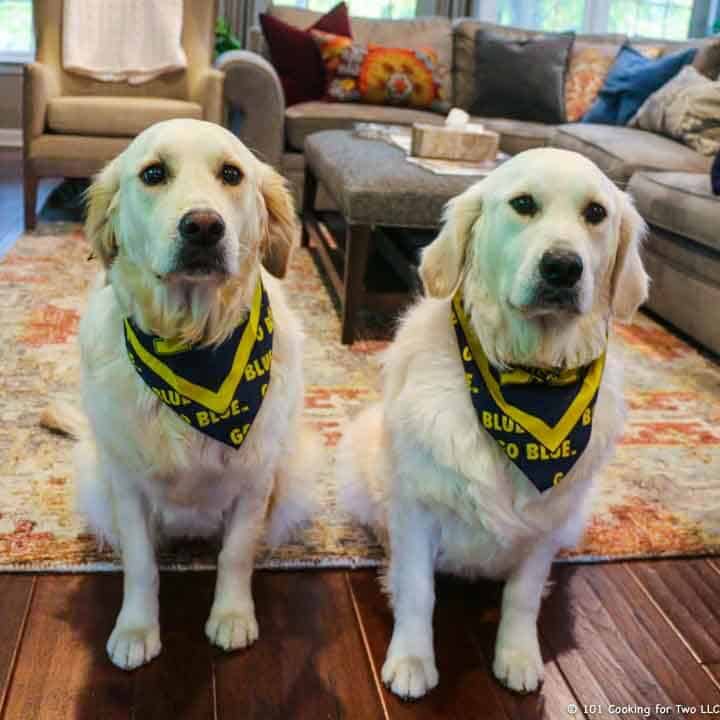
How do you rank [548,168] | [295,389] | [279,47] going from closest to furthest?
[548,168]
[295,389]
[279,47]

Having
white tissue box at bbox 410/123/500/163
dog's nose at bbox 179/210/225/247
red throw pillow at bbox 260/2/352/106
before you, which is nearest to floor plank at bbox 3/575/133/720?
dog's nose at bbox 179/210/225/247

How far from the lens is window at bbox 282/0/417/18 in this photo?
251 inches

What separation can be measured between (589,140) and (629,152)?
0.37 metres

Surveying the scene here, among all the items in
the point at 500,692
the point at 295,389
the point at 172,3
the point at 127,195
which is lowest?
the point at 500,692

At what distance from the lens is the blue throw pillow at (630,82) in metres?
4.68

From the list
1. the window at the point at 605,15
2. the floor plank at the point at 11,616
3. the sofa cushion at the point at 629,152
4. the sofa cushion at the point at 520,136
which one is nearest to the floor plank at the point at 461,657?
the floor plank at the point at 11,616

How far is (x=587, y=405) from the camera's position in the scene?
1302 millimetres

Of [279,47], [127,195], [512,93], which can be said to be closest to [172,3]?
[279,47]

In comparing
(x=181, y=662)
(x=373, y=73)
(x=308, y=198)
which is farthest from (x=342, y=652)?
(x=373, y=73)

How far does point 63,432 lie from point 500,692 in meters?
1.23

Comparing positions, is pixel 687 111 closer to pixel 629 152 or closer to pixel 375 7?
pixel 629 152

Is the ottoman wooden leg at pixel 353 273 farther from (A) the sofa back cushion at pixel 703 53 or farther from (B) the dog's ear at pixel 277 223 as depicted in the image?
(A) the sofa back cushion at pixel 703 53

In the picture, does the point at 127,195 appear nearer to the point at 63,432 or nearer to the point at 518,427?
the point at 518,427

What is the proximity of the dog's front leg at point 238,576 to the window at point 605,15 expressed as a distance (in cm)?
604
